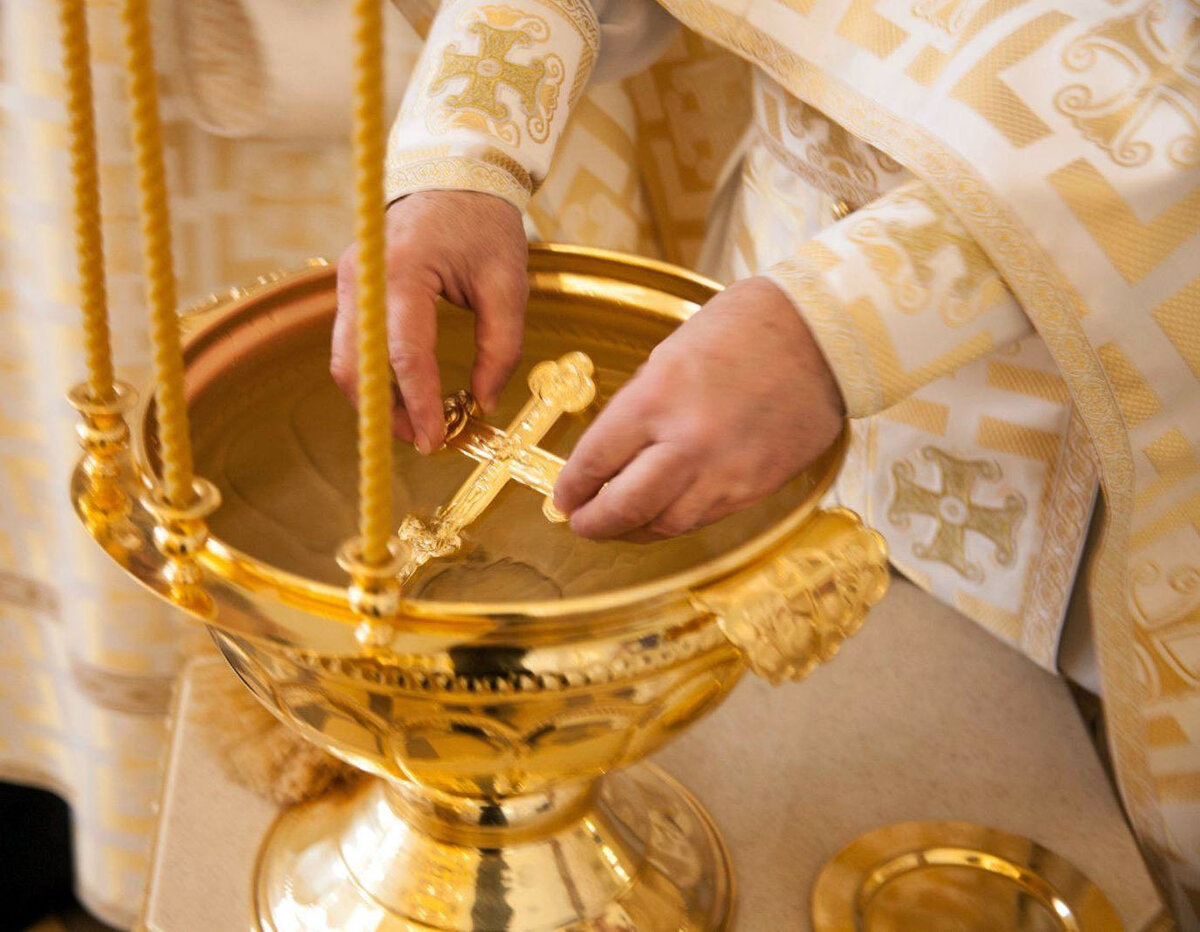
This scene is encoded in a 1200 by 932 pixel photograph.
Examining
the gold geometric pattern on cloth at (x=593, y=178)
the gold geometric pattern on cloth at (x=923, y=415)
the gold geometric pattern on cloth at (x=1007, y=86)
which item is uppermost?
the gold geometric pattern on cloth at (x=1007, y=86)

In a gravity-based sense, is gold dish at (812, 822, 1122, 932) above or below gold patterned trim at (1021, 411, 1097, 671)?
below

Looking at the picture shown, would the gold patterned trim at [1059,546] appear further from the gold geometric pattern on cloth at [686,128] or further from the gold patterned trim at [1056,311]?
the gold geometric pattern on cloth at [686,128]

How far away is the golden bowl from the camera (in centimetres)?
40

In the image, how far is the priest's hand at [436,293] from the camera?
52 cm

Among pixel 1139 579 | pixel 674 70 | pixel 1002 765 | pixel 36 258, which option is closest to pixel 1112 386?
pixel 1139 579

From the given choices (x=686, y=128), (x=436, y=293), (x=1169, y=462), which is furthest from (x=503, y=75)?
(x=1169, y=462)

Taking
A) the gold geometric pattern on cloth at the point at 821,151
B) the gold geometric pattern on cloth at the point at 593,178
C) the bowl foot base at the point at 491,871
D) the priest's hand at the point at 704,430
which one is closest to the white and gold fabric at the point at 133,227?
the gold geometric pattern on cloth at the point at 593,178

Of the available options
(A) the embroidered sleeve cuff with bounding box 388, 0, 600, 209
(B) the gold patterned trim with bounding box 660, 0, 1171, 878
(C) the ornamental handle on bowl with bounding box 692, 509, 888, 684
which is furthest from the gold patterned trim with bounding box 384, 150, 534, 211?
(C) the ornamental handle on bowl with bounding box 692, 509, 888, 684

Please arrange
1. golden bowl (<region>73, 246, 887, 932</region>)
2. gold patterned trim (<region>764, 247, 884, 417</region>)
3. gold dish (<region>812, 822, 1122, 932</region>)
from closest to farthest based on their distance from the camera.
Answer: golden bowl (<region>73, 246, 887, 932</region>)
gold patterned trim (<region>764, 247, 884, 417</region>)
gold dish (<region>812, 822, 1122, 932</region>)

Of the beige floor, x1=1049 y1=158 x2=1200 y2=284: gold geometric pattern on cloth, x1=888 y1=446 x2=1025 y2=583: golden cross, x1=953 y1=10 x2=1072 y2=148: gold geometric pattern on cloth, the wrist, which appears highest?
x1=953 y1=10 x2=1072 y2=148: gold geometric pattern on cloth

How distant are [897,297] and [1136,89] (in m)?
0.14

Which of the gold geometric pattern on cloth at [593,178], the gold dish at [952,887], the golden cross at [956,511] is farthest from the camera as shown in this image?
the gold geometric pattern on cloth at [593,178]

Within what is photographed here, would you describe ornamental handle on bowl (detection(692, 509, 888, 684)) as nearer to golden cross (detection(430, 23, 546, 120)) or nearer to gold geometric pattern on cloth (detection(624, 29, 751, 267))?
golden cross (detection(430, 23, 546, 120))

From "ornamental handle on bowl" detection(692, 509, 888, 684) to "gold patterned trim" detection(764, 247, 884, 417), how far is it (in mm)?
64
